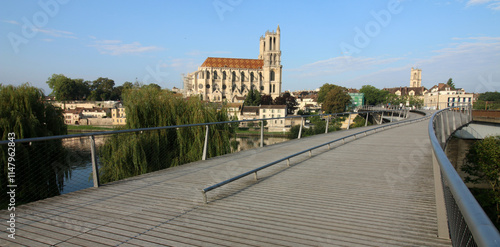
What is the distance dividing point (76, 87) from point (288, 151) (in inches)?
4756

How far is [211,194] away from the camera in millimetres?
4574

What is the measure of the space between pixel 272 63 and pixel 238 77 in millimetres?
15341

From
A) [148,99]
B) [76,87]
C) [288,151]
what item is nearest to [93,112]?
[76,87]

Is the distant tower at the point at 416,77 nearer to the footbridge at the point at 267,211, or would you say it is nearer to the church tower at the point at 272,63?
the church tower at the point at 272,63

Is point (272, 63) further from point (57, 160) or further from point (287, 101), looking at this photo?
point (57, 160)

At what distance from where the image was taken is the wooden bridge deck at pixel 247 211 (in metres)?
3.09

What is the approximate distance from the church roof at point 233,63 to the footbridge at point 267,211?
125588mm

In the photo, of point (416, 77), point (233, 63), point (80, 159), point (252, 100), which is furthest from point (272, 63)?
point (80, 159)

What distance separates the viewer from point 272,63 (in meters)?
123

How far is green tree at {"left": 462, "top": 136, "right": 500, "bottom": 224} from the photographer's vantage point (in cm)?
1712

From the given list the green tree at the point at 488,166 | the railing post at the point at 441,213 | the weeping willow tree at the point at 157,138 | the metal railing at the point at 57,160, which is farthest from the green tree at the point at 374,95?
the railing post at the point at 441,213

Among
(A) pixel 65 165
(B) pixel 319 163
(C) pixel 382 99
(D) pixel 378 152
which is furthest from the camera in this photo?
(C) pixel 382 99

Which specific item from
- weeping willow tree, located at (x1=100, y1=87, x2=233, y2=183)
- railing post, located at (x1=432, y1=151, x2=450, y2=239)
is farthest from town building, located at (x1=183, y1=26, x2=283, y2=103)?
railing post, located at (x1=432, y1=151, x2=450, y2=239)

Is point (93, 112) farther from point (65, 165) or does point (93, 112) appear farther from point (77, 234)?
point (77, 234)
